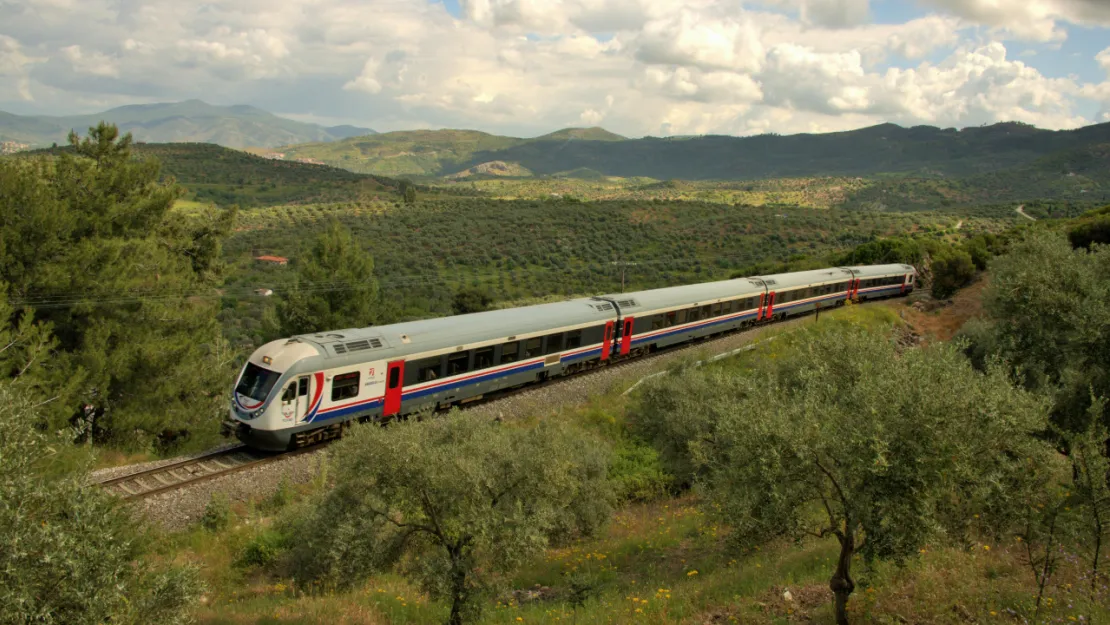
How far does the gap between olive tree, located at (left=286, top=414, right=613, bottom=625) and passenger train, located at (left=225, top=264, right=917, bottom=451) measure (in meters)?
2.84

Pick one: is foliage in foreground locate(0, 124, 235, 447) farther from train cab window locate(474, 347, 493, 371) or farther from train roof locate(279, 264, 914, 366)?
train cab window locate(474, 347, 493, 371)

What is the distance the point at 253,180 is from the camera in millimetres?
119625

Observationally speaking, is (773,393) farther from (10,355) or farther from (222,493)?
(10,355)

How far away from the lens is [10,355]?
16609 millimetres

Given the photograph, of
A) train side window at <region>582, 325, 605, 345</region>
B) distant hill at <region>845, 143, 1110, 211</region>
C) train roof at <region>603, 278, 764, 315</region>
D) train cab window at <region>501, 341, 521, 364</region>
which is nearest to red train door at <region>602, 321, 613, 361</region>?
train side window at <region>582, 325, 605, 345</region>

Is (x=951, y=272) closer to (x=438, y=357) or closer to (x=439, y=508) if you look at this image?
(x=438, y=357)

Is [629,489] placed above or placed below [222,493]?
below

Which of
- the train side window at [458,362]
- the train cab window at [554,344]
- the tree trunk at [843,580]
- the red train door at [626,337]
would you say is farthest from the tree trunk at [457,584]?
the red train door at [626,337]

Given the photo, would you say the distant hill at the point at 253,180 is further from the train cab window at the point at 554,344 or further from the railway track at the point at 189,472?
the railway track at the point at 189,472

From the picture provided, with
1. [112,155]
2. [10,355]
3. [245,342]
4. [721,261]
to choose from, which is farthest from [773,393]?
[721,261]

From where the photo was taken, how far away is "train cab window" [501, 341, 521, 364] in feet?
69.7

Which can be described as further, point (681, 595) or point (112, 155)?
point (112, 155)

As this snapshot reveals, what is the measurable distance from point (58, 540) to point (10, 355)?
48.0 ft

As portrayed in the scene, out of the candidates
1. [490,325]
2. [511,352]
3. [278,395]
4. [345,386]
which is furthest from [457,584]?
[511,352]
